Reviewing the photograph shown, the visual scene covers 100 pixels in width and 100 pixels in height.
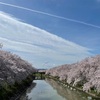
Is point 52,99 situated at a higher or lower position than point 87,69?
lower

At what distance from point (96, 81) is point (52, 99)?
7251mm

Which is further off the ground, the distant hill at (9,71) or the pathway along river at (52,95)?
the distant hill at (9,71)

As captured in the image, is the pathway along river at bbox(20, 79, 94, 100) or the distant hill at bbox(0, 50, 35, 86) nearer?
the distant hill at bbox(0, 50, 35, 86)

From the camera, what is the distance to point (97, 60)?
4722 centimetres

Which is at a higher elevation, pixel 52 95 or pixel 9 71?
pixel 9 71

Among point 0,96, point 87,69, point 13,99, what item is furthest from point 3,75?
point 87,69

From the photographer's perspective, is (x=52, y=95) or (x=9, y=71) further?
(x=52, y=95)

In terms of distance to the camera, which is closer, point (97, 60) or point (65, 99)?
point (65, 99)

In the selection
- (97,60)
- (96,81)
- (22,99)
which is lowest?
(22,99)

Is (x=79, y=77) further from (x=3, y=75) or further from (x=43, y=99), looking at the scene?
(x=3, y=75)

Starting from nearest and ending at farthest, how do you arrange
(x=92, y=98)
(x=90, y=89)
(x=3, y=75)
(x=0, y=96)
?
(x=0, y=96)
(x=3, y=75)
(x=92, y=98)
(x=90, y=89)

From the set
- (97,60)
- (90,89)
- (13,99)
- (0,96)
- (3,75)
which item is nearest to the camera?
(0,96)

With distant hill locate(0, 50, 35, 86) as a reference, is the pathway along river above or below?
below

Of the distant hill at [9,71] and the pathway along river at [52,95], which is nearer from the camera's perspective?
the distant hill at [9,71]
